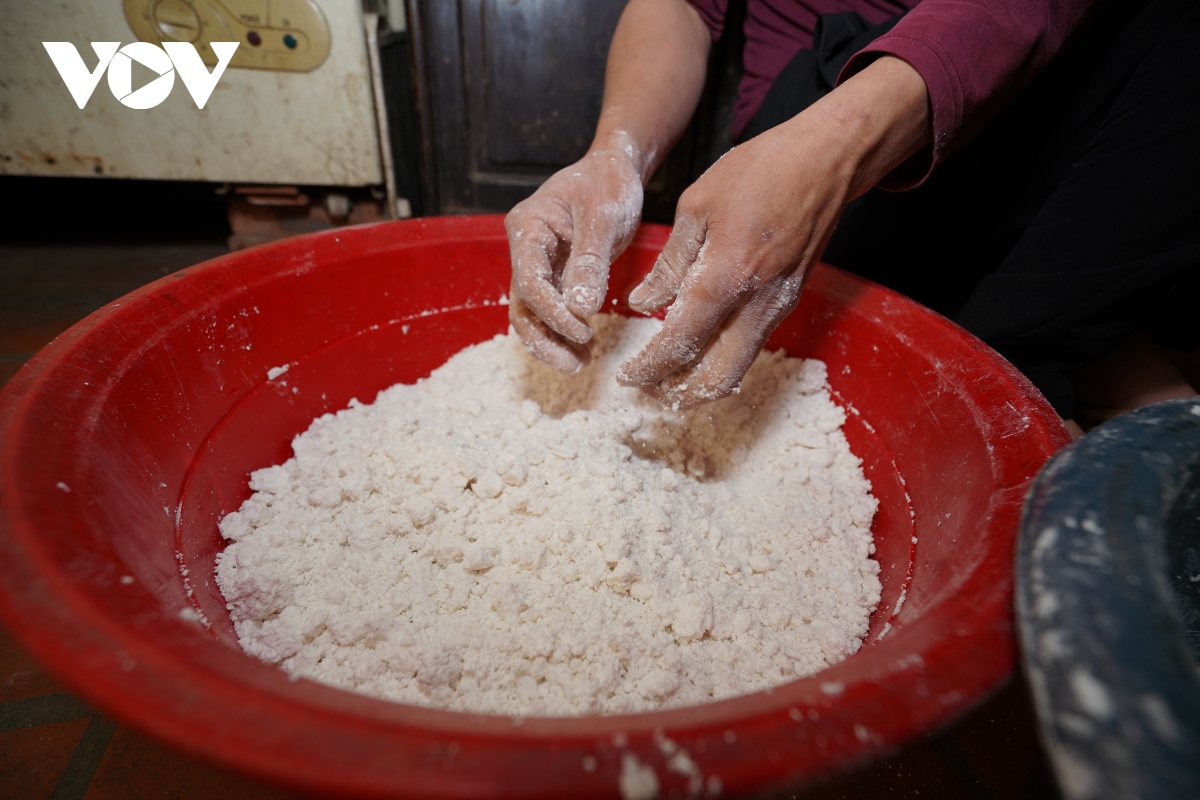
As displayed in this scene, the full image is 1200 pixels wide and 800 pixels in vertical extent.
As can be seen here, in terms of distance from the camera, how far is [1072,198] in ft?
2.20

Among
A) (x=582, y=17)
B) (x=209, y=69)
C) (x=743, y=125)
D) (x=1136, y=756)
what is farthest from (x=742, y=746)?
(x=209, y=69)

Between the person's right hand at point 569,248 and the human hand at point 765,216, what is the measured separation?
0.08 meters

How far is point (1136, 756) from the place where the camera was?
22 centimetres

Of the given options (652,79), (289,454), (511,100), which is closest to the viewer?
(289,454)

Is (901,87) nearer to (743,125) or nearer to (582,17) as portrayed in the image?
(743,125)

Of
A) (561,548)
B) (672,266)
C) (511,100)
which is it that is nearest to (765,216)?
(672,266)

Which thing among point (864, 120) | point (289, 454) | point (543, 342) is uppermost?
point (864, 120)

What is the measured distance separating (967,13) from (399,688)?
0.77m

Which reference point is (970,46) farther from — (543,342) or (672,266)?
(543,342)

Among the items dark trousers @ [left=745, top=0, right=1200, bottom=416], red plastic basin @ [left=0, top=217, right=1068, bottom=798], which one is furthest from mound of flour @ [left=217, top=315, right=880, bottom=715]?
dark trousers @ [left=745, top=0, right=1200, bottom=416]

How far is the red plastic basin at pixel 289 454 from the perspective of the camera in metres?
0.26

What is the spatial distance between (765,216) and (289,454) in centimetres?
62

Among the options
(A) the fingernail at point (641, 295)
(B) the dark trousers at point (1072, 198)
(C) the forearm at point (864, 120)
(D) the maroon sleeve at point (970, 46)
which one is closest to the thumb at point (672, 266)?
(A) the fingernail at point (641, 295)

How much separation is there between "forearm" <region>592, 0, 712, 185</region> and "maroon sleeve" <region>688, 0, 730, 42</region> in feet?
0.04
